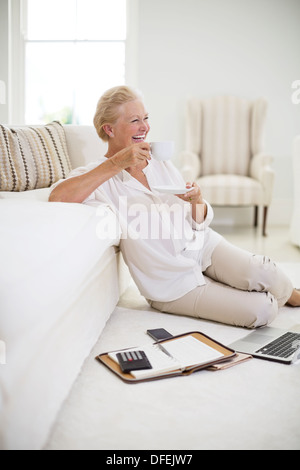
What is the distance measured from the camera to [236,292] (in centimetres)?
209

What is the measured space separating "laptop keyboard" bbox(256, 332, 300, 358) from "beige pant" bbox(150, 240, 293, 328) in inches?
5.7

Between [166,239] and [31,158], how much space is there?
3.12ft

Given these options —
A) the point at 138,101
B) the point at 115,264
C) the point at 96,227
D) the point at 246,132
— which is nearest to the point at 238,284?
the point at 115,264

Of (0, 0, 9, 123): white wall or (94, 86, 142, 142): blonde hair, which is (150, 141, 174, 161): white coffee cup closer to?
(94, 86, 142, 142): blonde hair

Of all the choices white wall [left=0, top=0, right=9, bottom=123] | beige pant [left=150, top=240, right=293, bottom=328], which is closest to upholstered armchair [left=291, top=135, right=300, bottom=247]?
beige pant [left=150, top=240, right=293, bottom=328]

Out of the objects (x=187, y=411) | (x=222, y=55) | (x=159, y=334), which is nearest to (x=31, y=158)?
(x=159, y=334)

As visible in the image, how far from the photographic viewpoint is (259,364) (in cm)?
175

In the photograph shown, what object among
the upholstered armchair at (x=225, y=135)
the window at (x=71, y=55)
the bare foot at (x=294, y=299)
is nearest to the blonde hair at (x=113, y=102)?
the bare foot at (x=294, y=299)

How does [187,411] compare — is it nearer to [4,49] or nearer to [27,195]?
[27,195]

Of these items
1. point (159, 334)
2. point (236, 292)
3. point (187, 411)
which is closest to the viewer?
point (187, 411)

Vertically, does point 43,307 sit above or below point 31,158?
below

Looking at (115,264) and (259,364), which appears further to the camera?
(115,264)

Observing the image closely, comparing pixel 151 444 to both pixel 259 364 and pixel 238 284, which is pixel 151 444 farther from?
pixel 238 284

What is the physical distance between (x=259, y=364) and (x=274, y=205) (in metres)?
3.65
